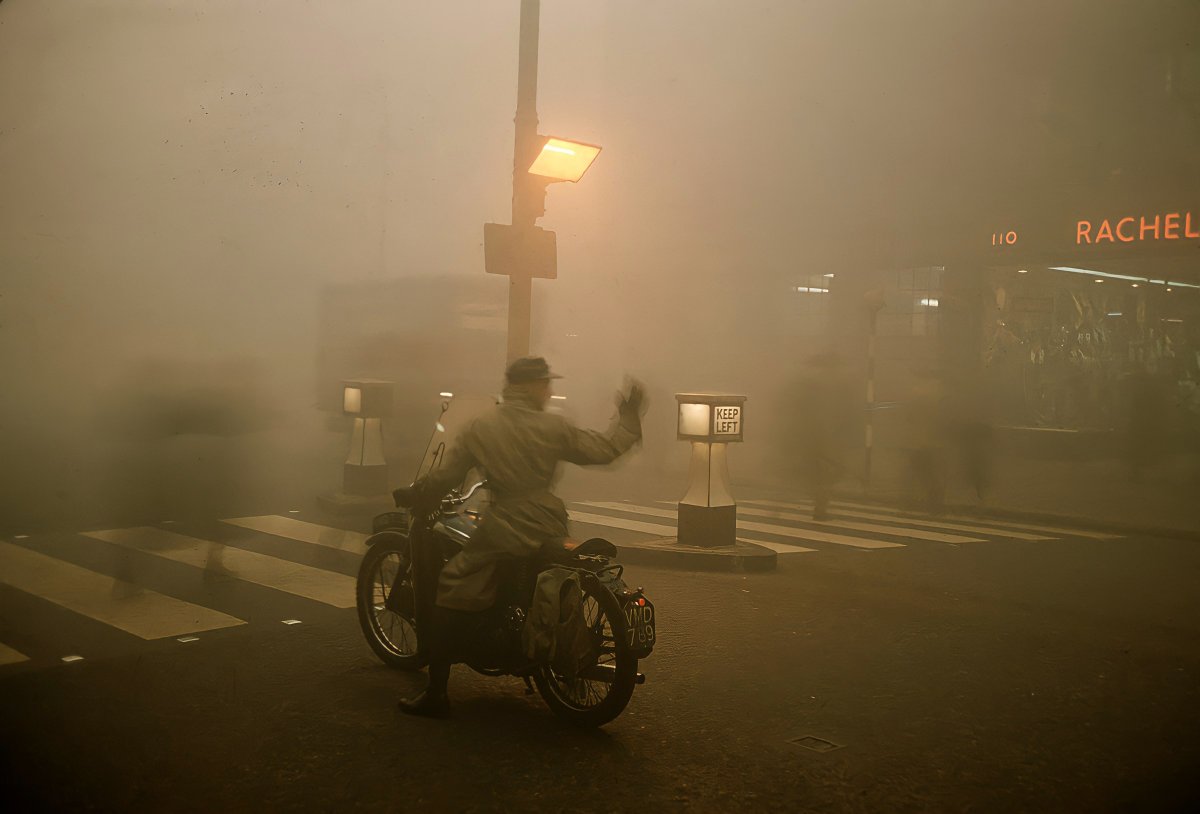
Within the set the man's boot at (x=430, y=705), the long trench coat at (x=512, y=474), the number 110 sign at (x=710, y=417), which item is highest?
the number 110 sign at (x=710, y=417)

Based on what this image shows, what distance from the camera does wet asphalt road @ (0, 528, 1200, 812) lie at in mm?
2949

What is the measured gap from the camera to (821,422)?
1134 cm

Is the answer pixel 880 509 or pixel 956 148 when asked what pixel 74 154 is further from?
pixel 956 148

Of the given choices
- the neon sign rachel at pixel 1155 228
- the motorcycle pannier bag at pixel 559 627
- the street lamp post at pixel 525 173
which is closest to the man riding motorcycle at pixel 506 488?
the motorcycle pannier bag at pixel 559 627

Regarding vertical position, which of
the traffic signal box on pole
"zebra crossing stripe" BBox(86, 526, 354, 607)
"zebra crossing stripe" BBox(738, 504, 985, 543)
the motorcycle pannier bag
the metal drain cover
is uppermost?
the traffic signal box on pole

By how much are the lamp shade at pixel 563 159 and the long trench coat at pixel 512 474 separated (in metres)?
3.59

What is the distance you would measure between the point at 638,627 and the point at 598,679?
12.4 inches

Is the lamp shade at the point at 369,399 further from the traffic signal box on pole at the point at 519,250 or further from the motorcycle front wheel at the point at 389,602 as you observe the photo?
the motorcycle front wheel at the point at 389,602

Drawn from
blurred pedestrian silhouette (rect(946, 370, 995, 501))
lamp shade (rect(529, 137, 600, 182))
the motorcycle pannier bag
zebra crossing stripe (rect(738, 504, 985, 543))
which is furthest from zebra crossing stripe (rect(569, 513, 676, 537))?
the motorcycle pannier bag

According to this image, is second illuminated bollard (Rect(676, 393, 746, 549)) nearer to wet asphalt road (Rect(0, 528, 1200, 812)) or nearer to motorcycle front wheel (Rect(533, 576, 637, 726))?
wet asphalt road (Rect(0, 528, 1200, 812))

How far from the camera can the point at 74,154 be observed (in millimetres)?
8602

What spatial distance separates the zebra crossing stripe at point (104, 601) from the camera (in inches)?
190

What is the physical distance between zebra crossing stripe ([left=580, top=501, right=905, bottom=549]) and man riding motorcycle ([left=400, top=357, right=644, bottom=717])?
5252 millimetres

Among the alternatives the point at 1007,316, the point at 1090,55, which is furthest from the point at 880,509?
the point at 1090,55
